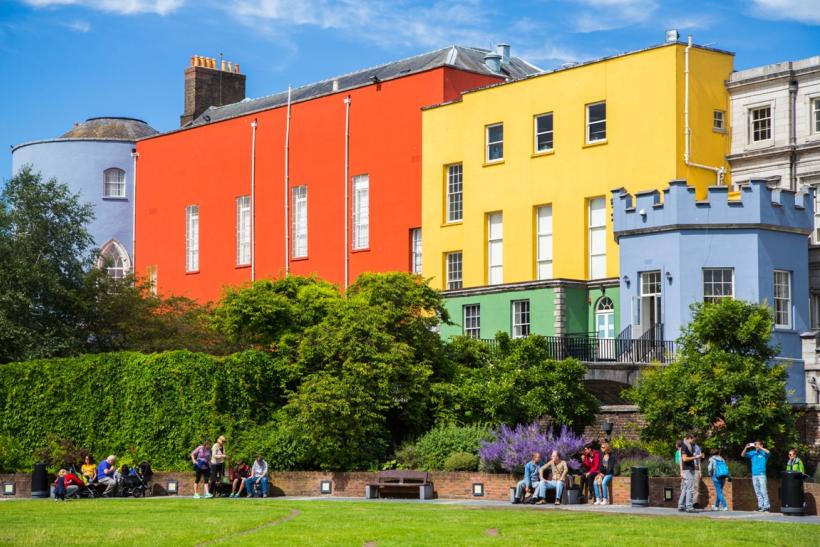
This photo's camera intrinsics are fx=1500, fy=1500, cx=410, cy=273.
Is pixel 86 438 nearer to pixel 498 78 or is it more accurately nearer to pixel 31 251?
pixel 31 251

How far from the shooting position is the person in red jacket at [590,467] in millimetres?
33125

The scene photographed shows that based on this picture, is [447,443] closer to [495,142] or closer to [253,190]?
[495,142]

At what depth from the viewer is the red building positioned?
60.7 metres

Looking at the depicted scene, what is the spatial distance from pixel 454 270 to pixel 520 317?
6927 mm

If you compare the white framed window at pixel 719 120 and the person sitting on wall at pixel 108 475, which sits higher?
the white framed window at pixel 719 120

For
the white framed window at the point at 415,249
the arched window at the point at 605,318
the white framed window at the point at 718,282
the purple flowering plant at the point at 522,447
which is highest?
the white framed window at the point at 415,249

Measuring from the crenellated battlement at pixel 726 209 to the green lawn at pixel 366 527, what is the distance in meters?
17.5

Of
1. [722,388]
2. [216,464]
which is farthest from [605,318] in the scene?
[216,464]

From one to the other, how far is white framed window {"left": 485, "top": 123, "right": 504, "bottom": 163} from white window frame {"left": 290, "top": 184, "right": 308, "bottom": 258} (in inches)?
468

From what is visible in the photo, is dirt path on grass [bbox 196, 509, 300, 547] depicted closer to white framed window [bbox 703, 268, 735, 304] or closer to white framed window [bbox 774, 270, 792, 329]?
white framed window [bbox 703, 268, 735, 304]

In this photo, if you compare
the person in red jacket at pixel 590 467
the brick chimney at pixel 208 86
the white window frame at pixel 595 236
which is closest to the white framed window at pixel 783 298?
the white window frame at pixel 595 236

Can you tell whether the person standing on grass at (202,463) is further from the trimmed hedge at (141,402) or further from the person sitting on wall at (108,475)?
the trimmed hedge at (141,402)

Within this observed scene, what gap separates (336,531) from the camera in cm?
2547

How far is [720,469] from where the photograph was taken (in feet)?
101
